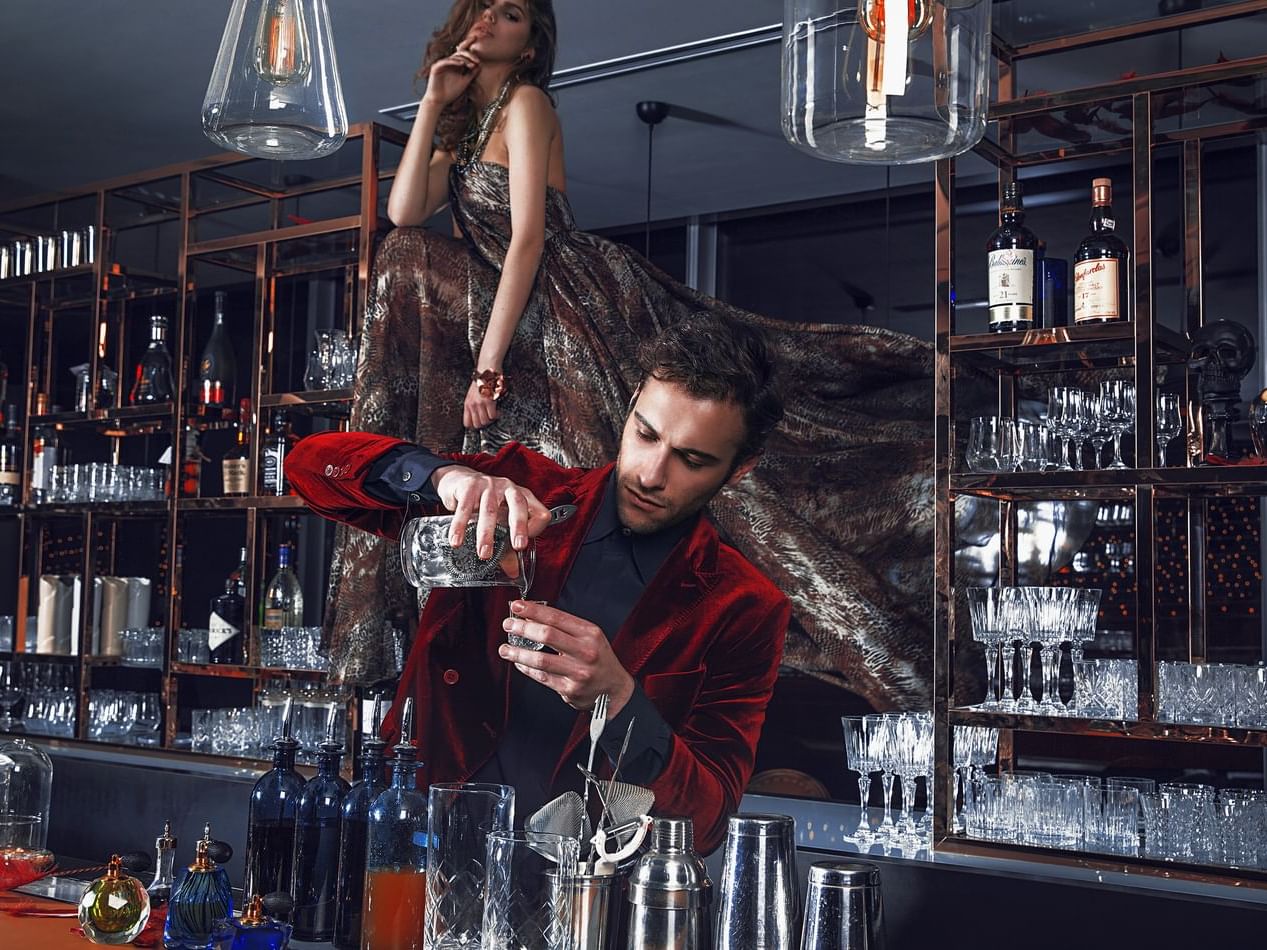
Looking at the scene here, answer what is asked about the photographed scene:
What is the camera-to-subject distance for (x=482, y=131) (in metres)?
3.19

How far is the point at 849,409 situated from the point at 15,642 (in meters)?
2.92

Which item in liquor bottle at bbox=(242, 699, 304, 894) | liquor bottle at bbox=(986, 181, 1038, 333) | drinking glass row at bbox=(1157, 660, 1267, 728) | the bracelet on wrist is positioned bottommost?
liquor bottle at bbox=(242, 699, 304, 894)

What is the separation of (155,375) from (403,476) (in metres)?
1.61

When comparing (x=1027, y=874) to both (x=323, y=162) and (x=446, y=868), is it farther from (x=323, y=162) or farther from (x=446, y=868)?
Result: (x=323, y=162)

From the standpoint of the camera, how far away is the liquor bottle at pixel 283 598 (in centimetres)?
373

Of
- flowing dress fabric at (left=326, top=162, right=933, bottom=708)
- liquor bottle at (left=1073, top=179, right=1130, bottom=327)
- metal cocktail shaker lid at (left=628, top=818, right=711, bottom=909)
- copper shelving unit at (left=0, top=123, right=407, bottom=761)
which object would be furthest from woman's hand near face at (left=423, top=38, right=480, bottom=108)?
metal cocktail shaker lid at (left=628, top=818, right=711, bottom=909)

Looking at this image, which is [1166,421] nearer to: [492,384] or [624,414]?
[624,414]

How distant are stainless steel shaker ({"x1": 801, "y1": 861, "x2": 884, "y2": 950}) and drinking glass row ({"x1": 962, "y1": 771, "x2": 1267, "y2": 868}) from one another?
1046mm

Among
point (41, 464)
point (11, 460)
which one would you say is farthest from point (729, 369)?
point (11, 460)

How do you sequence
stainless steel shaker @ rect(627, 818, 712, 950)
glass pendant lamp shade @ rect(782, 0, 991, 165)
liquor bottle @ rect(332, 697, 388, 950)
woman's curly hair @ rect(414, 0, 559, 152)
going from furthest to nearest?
woman's curly hair @ rect(414, 0, 559, 152) → liquor bottle @ rect(332, 697, 388, 950) → stainless steel shaker @ rect(627, 818, 712, 950) → glass pendant lamp shade @ rect(782, 0, 991, 165)

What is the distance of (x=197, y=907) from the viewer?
2094 mm

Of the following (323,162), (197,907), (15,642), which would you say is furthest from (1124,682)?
(15,642)

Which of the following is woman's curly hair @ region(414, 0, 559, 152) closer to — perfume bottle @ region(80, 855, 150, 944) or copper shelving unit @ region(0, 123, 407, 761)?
copper shelving unit @ region(0, 123, 407, 761)

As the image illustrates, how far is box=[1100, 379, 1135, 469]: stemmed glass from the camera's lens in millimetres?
2646
